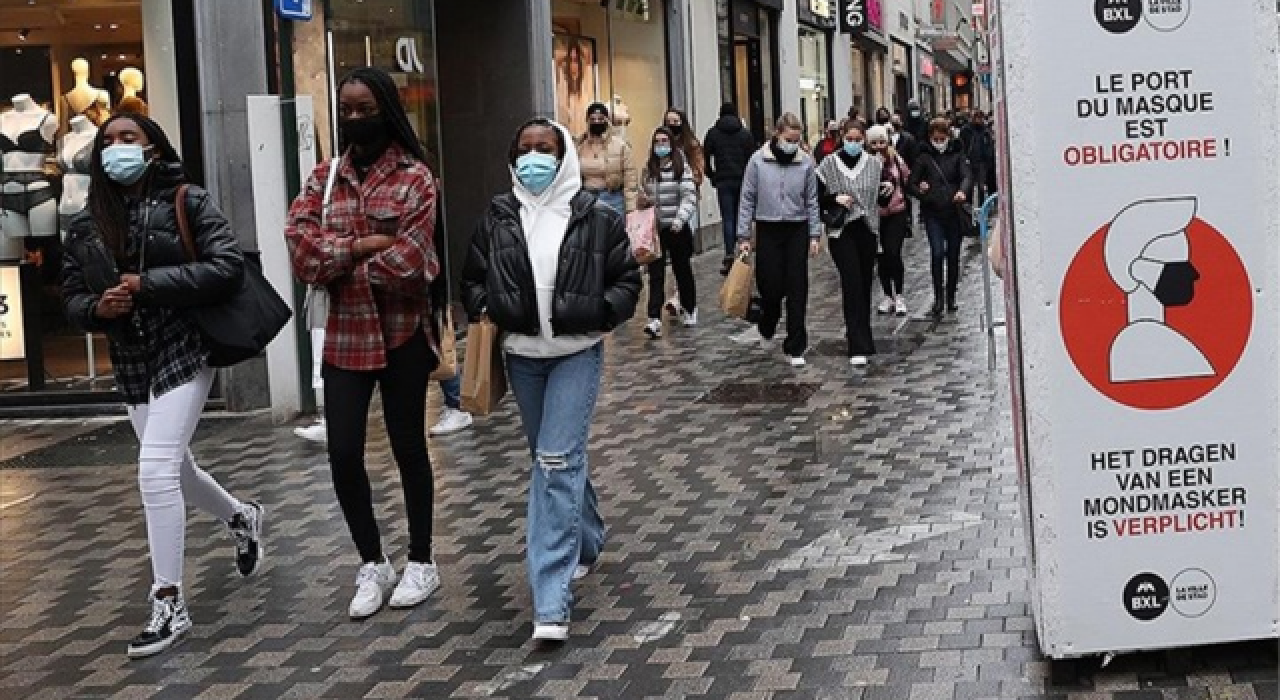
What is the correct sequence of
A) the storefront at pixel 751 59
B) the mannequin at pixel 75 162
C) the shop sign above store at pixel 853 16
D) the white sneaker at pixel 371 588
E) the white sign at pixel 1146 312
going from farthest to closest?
the shop sign above store at pixel 853 16, the storefront at pixel 751 59, the mannequin at pixel 75 162, the white sneaker at pixel 371 588, the white sign at pixel 1146 312

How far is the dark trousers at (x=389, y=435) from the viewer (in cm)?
618

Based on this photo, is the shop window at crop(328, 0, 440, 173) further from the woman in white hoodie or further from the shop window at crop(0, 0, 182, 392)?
the woman in white hoodie

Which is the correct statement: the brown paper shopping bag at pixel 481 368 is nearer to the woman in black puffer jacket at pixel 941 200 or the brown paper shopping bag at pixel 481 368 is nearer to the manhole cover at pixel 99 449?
the manhole cover at pixel 99 449

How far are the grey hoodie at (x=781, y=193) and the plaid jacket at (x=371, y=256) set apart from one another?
6154 millimetres

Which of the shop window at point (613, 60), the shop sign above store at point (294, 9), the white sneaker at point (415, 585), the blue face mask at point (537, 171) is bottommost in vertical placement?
the white sneaker at point (415, 585)

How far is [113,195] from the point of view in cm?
615

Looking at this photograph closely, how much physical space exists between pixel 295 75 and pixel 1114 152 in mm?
8174

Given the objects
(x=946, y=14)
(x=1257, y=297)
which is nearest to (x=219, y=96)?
(x=1257, y=297)

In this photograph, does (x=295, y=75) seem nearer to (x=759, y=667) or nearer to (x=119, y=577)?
(x=119, y=577)

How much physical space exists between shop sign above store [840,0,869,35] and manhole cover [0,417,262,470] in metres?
28.5

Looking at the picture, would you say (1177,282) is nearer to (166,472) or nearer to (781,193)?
(166,472)

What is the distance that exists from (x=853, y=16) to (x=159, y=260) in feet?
109

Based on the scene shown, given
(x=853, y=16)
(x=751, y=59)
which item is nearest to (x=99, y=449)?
(x=751, y=59)

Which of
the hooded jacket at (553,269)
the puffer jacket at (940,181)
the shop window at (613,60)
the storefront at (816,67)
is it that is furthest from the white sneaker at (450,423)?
the storefront at (816,67)
